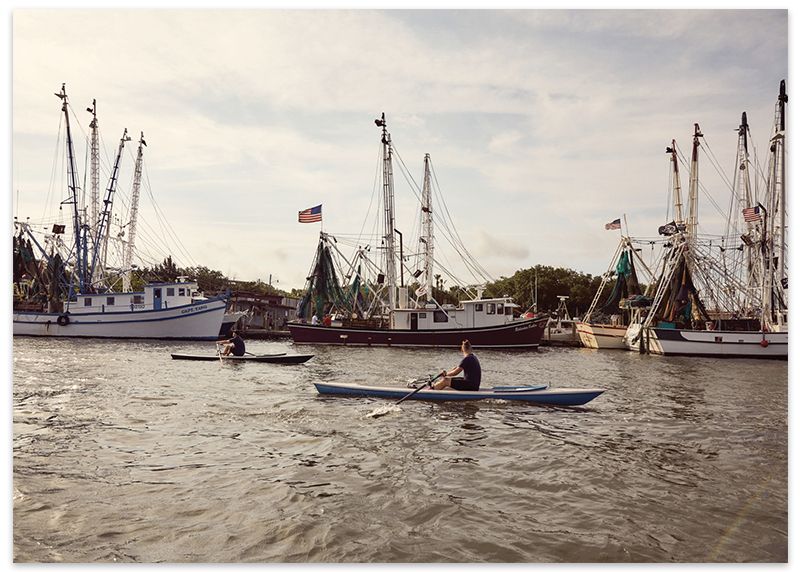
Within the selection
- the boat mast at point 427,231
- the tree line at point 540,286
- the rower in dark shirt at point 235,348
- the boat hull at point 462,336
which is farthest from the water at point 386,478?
the tree line at point 540,286

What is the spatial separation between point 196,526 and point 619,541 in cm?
A: 492

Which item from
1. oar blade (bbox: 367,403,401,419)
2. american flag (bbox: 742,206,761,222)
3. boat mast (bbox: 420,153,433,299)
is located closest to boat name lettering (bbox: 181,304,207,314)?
boat mast (bbox: 420,153,433,299)

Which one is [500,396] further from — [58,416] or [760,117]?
[58,416]

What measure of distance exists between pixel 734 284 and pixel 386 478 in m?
20.0

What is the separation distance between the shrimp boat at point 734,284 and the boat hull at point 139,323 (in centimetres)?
3453

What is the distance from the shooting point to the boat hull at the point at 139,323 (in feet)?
135

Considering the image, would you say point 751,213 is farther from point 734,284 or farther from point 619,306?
point 619,306

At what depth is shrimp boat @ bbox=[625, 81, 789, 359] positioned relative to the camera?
11.4 m

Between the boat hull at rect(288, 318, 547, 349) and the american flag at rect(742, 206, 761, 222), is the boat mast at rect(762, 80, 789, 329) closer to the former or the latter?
the american flag at rect(742, 206, 761, 222)

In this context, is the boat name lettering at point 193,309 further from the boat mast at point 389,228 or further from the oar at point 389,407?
the oar at point 389,407

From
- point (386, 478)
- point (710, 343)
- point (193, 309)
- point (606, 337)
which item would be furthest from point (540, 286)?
point (386, 478)

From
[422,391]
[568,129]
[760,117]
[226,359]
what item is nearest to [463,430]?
[422,391]

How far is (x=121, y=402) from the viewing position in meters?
14.4

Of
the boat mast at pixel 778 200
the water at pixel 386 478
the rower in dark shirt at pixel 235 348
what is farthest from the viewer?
the rower in dark shirt at pixel 235 348
